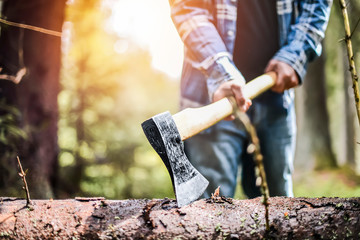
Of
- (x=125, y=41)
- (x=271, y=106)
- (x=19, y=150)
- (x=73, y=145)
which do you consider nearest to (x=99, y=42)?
(x=125, y=41)

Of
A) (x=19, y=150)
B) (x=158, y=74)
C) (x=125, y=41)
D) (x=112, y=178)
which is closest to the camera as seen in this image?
(x=19, y=150)

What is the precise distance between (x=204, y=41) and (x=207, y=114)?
55 centimetres

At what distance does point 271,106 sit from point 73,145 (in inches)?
139

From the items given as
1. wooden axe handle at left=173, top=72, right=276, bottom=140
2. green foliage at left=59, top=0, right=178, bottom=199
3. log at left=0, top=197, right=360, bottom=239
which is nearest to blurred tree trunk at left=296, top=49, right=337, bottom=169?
green foliage at left=59, top=0, right=178, bottom=199

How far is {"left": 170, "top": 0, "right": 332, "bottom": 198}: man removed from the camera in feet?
6.15

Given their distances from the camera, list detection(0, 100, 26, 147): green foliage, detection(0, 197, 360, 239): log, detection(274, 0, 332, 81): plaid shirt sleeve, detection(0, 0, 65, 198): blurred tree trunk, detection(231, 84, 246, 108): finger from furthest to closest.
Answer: detection(0, 0, 65, 198): blurred tree trunk
detection(0, 100, 26, 147): green foliage
detection(274, 0, 332, 81): plaid shirt sleeve
detection(231, 84, 246, 108): finger
detection(0, 197, 360, 239): log

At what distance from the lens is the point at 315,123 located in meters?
4.30

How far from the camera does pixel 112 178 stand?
4.73 m

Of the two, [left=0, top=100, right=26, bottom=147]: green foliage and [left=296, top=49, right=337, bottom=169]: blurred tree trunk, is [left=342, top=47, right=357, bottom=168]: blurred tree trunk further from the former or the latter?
[left=0, top=100, right=26, bottom=147]: green foliage

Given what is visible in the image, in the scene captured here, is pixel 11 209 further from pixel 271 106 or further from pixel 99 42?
pixel 99 42

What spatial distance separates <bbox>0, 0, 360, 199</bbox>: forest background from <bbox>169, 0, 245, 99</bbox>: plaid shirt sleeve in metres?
0.22

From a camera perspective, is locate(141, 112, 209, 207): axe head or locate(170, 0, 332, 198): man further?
locate(170, 0, 332, 198): man

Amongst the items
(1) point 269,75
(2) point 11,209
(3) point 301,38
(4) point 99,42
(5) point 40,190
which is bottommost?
(5) point 40,190

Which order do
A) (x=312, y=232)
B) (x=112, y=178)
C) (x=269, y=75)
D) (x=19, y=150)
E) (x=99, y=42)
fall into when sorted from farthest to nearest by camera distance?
(x=99, y=42)
(x=112, y=178)
(x=19, y=150)
(x=269, y=75)
(x=312, y=232)
